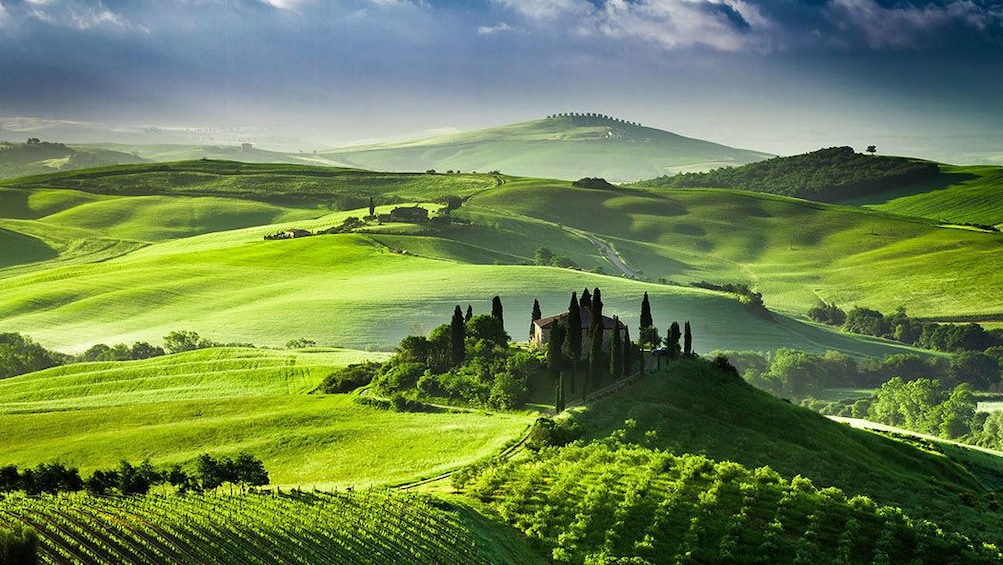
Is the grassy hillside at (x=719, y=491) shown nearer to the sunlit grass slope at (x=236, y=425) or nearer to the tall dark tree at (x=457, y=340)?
the sunlit grass slope at (x=236, y=425)

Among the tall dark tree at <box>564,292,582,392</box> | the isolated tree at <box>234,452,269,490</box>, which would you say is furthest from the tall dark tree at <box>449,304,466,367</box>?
the isolated tree at <box>234,452,269,490</box>

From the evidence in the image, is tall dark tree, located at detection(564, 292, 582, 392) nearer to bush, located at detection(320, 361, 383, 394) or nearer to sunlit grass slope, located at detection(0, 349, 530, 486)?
sunlit grass slope, located at detection(0, 349, 530, 486)

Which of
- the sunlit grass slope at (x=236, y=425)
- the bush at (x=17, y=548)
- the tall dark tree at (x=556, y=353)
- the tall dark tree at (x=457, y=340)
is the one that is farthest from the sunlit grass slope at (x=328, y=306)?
the bush at (x=17, y=548)

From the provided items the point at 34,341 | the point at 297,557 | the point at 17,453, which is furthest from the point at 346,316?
the point at 297,557

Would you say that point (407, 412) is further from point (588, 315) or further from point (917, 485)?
point (917, 485)

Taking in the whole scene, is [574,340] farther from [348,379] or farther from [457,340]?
[348,379]

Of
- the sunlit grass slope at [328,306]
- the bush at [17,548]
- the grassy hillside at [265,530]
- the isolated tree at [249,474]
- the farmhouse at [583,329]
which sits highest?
the farmhouse at [583,329]
